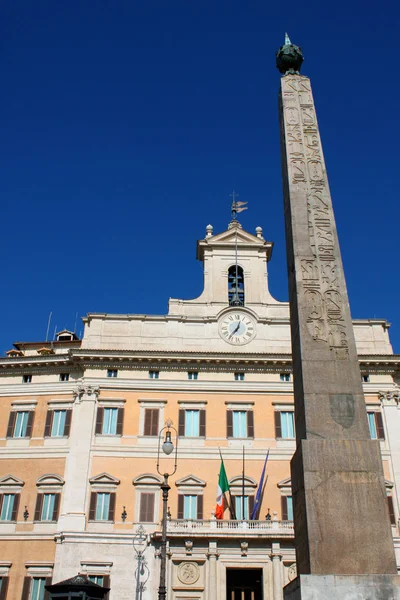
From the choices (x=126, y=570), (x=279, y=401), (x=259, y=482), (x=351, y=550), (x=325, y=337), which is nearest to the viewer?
(x=351, y=550)

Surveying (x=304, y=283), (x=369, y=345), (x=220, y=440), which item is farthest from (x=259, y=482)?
(x=304, y=283)

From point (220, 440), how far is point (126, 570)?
652cm

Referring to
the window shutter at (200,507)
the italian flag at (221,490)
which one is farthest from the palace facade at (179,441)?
the italian flag at (221,490)

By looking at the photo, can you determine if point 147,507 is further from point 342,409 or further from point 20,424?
point 342,409

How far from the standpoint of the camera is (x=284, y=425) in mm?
27469

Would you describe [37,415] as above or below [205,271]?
below

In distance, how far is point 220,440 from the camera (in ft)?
88.7

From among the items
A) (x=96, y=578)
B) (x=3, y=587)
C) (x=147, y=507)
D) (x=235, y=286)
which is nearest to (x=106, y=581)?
(x=96, y=578)

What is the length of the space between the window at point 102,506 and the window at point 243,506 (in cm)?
517

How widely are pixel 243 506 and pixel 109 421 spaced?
694 centimetres

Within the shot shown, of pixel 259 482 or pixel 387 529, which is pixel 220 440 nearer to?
pixel 259 482

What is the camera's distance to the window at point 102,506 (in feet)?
83.4

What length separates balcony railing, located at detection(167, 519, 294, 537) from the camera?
77.9 ft

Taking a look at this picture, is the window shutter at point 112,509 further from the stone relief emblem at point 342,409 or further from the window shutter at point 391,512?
the stone relief emblem at point 342,409
